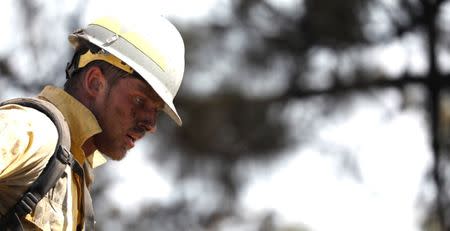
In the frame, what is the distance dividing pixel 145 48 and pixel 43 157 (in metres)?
0.54

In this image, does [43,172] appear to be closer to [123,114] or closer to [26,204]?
[26,204]

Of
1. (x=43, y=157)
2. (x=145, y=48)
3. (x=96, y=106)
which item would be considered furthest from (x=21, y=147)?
(x=145, y=48)

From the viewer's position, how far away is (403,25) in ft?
22.5

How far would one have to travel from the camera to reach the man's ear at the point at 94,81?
3.24m

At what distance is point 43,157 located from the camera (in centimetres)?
291

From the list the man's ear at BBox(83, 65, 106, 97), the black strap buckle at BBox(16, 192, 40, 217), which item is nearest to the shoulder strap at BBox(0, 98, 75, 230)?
the black strap buckle at BBox(16, 192, 40, 217)

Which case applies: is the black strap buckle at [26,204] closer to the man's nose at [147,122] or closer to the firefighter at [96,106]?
the firefighter at [96,106]

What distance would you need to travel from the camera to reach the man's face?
3234 mm

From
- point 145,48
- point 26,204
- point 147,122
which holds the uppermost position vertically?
point 145,48

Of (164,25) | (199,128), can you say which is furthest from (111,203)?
(164,25)

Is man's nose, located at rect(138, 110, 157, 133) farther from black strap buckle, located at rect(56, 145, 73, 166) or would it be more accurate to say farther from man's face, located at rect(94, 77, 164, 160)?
black strap buckle, located at rect(56, 145, 73, 166)

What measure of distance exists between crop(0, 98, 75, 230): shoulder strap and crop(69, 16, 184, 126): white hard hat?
0.34 m

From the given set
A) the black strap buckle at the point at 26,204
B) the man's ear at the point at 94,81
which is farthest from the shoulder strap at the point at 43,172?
the man's ear at the point at 94,81

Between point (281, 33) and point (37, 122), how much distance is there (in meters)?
4.60
